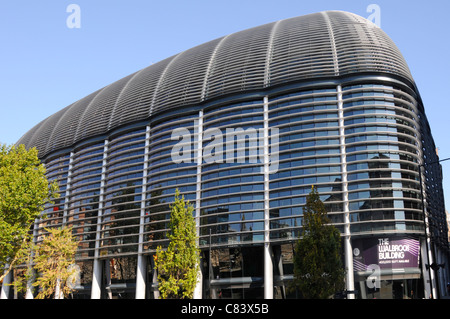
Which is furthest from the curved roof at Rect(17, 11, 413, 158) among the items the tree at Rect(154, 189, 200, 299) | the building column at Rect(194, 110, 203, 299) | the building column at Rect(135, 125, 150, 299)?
the tree at Rect(154, 189, 200, 299)

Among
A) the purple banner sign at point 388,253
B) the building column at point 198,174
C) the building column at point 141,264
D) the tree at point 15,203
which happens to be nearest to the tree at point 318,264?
the purple banner sign at point 388,253

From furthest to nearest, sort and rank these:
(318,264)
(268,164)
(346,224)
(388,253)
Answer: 1. (268,164)
2. (346,224)
3. (388,253)
4. (318,264)

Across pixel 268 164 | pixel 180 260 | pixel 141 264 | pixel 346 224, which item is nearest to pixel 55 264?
pixel 141 264

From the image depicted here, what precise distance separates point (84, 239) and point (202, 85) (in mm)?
38679

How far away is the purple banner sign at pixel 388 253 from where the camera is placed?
5722 centimetres

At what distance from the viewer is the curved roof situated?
65875mm

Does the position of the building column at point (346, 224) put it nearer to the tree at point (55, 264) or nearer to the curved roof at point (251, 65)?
the curved roof at point (251, 65)

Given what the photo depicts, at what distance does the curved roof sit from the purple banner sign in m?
26.3

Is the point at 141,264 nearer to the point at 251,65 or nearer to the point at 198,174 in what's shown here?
the point at 198,174

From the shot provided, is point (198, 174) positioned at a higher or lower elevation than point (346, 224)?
higher

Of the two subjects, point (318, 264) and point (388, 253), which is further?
point (388, 253)

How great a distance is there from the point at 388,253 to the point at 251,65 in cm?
3751

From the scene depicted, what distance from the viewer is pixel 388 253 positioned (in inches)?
2260
